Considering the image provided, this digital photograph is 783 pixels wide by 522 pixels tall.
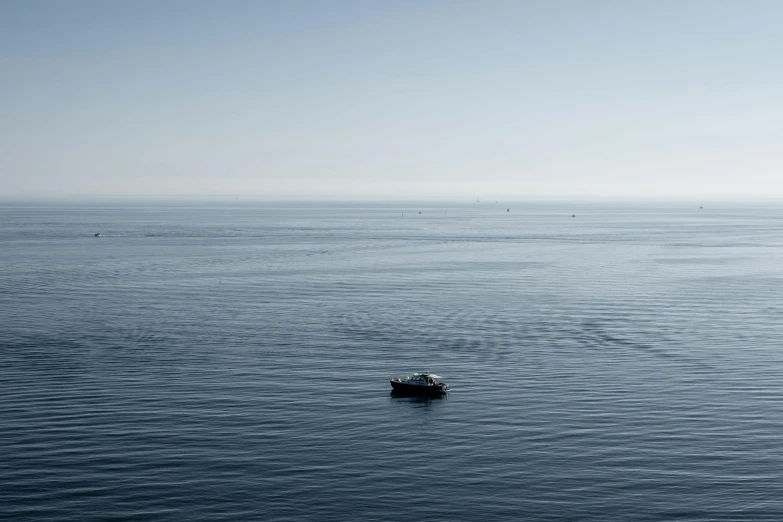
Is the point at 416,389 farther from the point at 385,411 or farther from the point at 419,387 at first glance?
the point at 385,411

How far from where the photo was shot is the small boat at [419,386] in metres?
86.3

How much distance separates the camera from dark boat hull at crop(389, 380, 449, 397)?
86.2m

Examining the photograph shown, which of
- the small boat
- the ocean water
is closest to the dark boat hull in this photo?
the small boat

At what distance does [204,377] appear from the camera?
3728 inches

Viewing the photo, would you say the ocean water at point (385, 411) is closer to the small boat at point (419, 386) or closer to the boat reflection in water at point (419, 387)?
the boat reflection in water at point (419, 387)

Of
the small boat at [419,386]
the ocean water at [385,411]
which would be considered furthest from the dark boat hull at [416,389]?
the ocean water at [385,411]

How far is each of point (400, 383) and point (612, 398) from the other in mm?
21207

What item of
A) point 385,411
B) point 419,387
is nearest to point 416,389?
point 419,387

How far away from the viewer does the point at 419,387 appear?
86.2 m

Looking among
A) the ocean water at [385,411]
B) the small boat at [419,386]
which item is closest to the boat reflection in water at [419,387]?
the small boat at [419,386]

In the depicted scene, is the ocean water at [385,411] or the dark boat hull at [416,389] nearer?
the ocean water at [385,411]

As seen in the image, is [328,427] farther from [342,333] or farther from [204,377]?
[342,333]

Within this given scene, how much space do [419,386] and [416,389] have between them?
43 centimetres

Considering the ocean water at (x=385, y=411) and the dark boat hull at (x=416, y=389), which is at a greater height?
the dark boat hull at (x=416, y=389)
